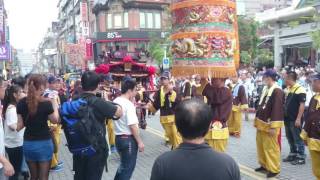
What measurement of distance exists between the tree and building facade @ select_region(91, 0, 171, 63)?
12.8 metres

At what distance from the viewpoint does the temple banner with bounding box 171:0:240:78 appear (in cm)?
601

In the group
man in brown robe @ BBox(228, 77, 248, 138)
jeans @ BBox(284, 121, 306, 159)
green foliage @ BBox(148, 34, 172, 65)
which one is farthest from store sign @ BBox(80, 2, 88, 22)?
jeans @ BBox(284, 121, 306, 159)

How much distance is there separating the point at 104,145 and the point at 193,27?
7.31ft

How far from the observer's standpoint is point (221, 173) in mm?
2613

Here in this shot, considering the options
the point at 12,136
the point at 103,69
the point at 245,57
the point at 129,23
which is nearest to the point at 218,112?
the point at 12,136

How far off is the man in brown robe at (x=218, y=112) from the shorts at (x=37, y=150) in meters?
2.61

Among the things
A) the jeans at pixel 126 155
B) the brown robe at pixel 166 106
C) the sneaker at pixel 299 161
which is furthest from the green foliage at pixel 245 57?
the jeans at pixel 126 155

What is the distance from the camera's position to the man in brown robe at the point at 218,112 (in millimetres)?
6840

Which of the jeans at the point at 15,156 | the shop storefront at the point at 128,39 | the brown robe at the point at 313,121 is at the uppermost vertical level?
the shop storefront at the point at 128,39

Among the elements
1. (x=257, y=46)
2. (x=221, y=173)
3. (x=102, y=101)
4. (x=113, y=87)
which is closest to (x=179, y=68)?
(x=102, y=101)

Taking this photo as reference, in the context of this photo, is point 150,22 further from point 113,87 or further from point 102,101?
point 102,101

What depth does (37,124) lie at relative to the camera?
5109mm

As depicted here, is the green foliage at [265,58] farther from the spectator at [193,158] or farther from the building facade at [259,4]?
the spectator at [193,158]

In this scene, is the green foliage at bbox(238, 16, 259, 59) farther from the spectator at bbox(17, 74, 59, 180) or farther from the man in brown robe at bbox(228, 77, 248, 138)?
the spectator at bbox(17, 74, 59, 180)
